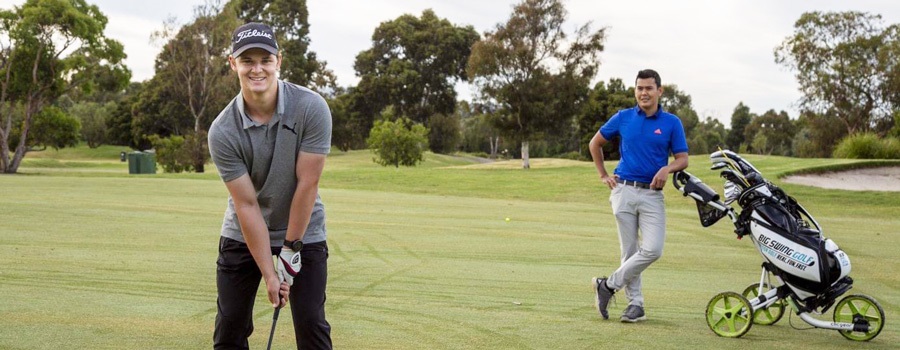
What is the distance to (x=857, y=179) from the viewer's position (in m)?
33.6

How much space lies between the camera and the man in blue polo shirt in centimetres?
791

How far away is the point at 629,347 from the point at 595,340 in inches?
11.8

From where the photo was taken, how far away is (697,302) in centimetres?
906

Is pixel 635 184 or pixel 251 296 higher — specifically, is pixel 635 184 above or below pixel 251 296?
above

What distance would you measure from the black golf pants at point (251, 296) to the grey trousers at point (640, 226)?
3.64m

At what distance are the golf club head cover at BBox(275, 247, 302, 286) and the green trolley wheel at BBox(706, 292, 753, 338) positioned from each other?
153 inches

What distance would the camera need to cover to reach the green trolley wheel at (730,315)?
287 inches

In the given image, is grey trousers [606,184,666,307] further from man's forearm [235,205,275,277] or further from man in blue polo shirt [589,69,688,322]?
man's forearm [235,205,275,277]

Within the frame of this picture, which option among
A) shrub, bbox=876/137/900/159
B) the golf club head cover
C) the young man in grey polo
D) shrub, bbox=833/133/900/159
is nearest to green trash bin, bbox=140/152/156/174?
shrub, bbox=833/133/900/159

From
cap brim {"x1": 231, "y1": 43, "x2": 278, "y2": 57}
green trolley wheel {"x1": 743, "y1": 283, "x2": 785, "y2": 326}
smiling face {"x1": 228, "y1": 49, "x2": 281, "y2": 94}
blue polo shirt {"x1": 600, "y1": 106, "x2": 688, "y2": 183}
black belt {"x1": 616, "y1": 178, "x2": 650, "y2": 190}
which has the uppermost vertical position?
cap brim {"x1": 231, "y1": 43, "x2": 278, "y2": 57}

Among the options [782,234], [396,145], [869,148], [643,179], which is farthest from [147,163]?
[782,234]

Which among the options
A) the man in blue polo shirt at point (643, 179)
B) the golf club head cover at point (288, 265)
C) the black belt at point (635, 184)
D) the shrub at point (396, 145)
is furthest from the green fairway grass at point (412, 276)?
the shrub at point (396, 145)

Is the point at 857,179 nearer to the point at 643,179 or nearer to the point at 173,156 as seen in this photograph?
the point at 643,179

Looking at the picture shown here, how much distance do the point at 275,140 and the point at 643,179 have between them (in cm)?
406
